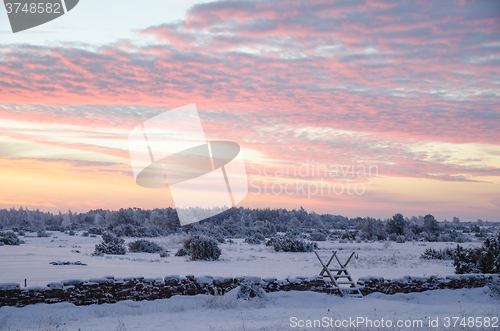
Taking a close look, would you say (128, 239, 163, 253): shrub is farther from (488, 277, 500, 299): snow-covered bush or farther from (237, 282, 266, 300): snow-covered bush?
(488, 277, 500, 299): snow-covered bush

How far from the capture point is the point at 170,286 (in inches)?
512

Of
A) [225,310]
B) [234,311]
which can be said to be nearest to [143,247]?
[225,310]

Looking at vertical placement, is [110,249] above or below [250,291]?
below

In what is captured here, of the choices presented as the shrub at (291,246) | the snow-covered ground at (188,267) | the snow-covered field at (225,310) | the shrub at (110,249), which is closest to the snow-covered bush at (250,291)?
the snow-covered field at (225,310)

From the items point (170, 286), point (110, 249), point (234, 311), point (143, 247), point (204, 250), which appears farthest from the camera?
point (143, 247)

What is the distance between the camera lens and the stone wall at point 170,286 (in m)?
11.2

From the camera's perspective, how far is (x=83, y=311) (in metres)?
11.3

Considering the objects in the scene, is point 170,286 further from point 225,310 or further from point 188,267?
point 188,267

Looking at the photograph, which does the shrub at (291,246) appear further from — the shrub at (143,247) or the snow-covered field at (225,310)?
the snow-covered field at (225,310)

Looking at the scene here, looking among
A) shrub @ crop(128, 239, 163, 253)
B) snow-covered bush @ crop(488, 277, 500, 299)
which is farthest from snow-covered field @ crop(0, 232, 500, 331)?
shrub @ crop(128, 239, 163, 253)

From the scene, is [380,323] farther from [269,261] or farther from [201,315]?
[269,261]

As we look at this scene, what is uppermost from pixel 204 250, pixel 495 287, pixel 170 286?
pixel 170 286

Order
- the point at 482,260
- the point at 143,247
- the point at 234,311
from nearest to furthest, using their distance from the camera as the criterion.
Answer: the point at 234,311, the point at 482,260, the point at 143,247

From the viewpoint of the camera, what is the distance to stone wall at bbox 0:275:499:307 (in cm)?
1119
